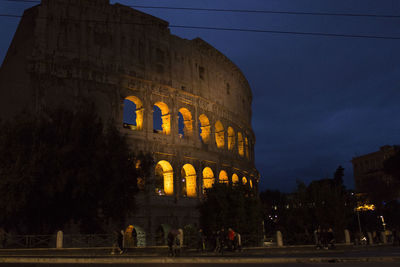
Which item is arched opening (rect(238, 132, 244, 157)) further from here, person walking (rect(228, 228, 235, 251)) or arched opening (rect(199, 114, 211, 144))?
person walking (rect(228, 228, 235, 251))

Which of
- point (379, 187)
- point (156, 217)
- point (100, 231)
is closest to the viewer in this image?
point (100, 231)

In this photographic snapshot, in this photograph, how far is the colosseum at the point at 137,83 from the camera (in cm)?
2452

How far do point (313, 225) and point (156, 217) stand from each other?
10.0m

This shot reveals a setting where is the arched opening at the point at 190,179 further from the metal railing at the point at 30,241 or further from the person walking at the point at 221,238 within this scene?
the person walking at the point at 221,238

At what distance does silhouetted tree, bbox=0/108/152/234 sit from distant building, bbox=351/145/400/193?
228ft

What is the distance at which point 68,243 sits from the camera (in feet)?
58.1

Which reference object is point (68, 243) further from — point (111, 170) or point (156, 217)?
→ point (156, 217)

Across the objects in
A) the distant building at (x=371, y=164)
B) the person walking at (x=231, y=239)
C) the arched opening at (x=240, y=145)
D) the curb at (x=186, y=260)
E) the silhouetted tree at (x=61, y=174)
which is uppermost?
the distant building at (x=371, y=164)

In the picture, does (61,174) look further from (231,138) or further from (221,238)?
(231,138)

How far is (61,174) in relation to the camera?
1764cm

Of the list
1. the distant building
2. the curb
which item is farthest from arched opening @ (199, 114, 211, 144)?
the distant building

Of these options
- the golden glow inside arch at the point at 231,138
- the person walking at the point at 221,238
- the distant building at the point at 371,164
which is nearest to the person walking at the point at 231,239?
the person walking at the point at 221,238

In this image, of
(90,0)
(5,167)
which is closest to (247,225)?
(5,167)

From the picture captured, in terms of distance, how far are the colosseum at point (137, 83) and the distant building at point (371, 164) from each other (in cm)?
5789
